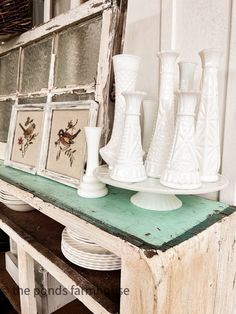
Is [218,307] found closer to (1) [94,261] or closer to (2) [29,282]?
(1) [94,261]

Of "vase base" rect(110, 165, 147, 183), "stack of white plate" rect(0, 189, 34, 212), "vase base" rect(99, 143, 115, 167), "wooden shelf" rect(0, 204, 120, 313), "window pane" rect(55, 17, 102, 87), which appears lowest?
"wooden shelf" rect(0, 204, 120, 313)

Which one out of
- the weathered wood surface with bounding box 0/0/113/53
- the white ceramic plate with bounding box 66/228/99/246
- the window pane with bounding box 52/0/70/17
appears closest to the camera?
the white ceramic plate with bounding box 66/228/99/246

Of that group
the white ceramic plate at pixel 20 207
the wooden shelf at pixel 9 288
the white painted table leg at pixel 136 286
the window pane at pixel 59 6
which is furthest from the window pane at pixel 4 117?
the white painted table leg at pixel 136 286

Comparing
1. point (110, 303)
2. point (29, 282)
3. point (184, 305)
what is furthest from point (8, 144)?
point (184, 305)

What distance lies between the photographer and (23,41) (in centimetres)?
103

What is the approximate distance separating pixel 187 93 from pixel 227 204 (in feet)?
0.99

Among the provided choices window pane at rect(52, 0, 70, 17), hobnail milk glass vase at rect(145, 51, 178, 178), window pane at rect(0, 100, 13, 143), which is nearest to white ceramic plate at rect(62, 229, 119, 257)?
hobnail milk glass vase at rect(145, 51, 178, 178)

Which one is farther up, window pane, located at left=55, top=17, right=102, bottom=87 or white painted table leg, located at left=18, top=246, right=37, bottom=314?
window pane, located at left=55, top=17, right=102, bottom=87

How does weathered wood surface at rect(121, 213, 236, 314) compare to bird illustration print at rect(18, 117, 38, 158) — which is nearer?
weathered wood surface at rect(121, 213, 236, 314)

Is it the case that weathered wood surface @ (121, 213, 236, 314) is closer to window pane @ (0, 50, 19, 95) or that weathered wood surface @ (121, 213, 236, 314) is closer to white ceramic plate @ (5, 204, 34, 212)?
white ceramic plate @ (5, 204, 34, 212)

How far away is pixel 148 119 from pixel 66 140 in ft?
0.83

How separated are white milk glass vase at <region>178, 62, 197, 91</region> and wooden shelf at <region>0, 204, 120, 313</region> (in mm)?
461

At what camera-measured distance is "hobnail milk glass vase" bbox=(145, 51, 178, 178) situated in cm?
58

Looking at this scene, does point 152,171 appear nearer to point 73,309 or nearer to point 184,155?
point 184,155
